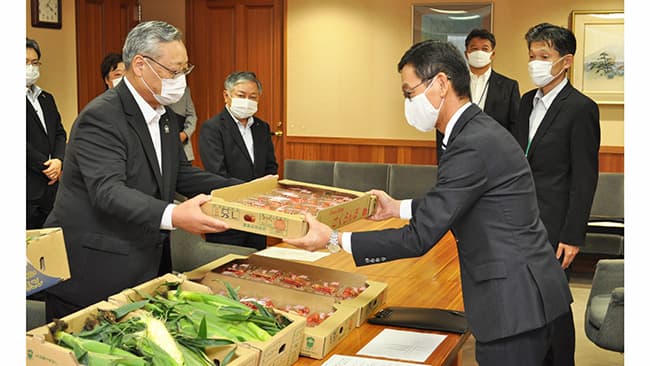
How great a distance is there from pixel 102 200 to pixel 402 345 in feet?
3.77

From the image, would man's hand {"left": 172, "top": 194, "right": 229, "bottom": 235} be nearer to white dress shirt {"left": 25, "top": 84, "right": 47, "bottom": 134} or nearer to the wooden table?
the wooden table

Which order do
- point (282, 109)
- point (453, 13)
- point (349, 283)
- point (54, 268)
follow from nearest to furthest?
point (54, 268), point (349, 283), point (453, 13), point (282, 109)

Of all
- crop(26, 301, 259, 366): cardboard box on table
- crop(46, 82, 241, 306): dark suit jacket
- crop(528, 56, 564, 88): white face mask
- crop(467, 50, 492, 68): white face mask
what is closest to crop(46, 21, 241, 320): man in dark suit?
crop(46, 82, 241, 306): dark suit jacket

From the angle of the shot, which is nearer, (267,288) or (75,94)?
(267,288)

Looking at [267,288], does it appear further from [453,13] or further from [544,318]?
[453,13]

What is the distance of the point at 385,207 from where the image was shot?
3039mm

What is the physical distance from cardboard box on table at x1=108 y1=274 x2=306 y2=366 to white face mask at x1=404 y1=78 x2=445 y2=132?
2.58 feet

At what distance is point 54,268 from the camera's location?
6.29 feet

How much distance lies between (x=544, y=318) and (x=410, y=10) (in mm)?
6079

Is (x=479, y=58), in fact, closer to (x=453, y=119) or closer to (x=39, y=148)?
(x=39, y=148)

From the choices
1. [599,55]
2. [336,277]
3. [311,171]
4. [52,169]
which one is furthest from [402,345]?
[599,55]

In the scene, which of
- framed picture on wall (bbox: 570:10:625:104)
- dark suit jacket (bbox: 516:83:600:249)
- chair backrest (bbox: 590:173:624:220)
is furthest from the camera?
framed picture on wall (bbox: 570:10:625:104)

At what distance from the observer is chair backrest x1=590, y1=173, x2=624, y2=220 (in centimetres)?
706

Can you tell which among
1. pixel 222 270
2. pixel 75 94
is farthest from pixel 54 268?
pixel 75 94
